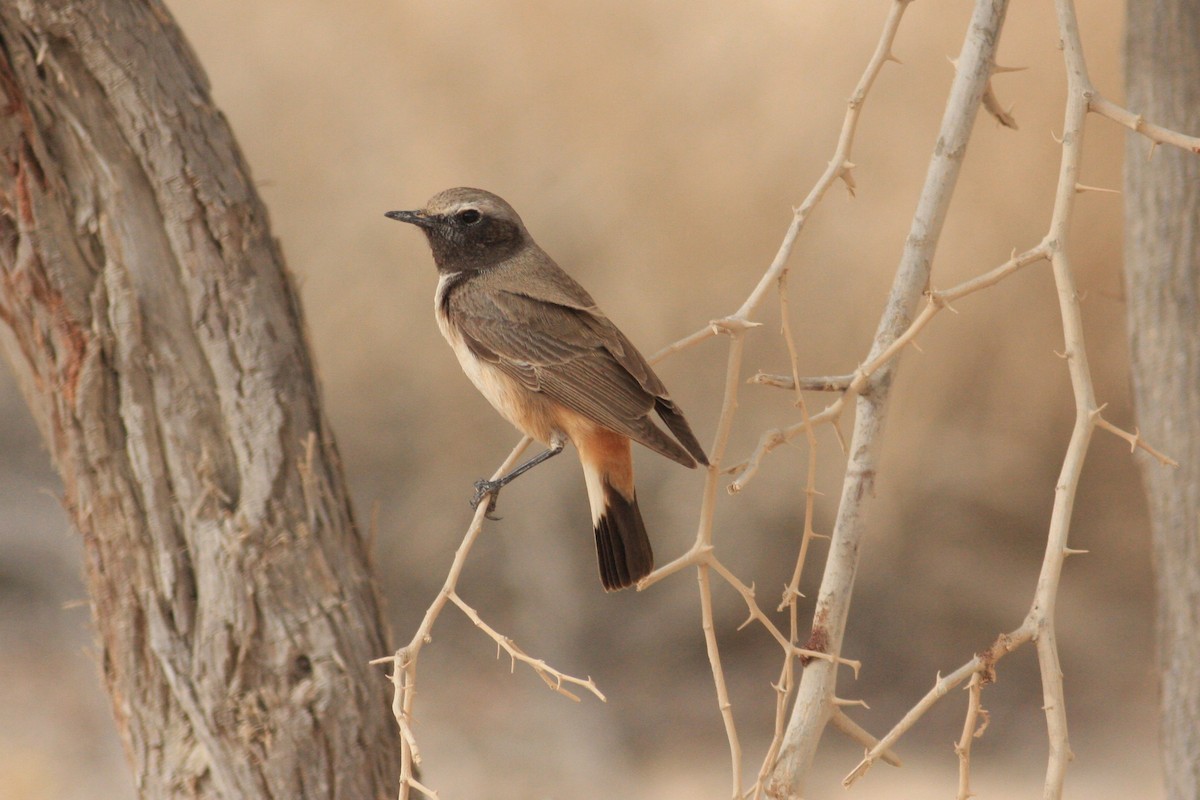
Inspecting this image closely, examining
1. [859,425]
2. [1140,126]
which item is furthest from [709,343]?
[1140,126]

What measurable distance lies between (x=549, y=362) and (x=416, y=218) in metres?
0.52

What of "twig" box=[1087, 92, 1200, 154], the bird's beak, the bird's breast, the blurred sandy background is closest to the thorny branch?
"twig" box=[1087, 92, 1200, 154]

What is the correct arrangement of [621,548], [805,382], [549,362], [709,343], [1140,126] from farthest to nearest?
[709,343] → [549,362] → [621,548] → [805,382] → [1140,126]

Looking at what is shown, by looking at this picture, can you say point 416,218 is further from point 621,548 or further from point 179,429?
point 621,548

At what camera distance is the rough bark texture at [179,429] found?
9.70ft

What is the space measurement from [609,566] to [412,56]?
5.10m

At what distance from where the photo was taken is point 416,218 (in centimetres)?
295

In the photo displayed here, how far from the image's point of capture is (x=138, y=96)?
2934 millimetres

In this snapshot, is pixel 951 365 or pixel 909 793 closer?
pixel 909 793

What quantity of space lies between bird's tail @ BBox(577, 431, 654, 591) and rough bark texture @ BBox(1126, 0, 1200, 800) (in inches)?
70.4

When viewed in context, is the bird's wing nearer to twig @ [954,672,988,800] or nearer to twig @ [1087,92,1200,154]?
→ twig @ [954,672,988,800]

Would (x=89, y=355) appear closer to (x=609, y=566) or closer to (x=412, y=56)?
(x=609, y=566)

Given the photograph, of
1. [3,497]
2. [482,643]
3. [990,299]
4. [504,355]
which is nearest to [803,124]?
[990,299]

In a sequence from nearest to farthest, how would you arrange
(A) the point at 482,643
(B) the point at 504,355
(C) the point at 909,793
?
(B) the point at 504,355 < (C) the point at 909,793 < (A) the point at 482,643
